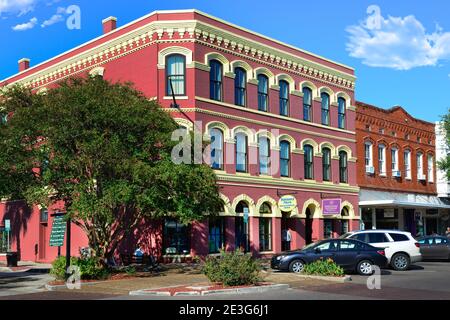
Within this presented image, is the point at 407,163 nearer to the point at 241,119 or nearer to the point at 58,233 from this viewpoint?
the point at 241,119

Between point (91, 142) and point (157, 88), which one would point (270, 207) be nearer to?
point (157, 88)

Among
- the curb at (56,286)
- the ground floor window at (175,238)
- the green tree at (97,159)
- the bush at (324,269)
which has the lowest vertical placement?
the curb at (56,286)

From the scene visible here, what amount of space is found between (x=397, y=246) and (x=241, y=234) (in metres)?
9.21

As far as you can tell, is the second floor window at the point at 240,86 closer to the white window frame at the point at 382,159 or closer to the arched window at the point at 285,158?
the arched window at the point at 285,158

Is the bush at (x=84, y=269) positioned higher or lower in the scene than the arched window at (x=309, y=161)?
lower

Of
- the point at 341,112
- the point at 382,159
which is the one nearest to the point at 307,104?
the point at 341,112

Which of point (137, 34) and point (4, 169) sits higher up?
point (137, 34)

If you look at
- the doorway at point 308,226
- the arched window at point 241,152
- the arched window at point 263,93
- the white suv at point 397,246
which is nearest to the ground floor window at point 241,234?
the arched window at point 241,152

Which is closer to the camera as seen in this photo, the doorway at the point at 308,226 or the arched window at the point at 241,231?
the arched window at the point at 241,231

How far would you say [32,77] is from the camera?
3747 centimetres

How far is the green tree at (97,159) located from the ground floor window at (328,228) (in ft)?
53.0

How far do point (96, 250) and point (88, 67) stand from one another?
1448 cm

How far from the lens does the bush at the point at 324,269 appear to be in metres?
19.7
